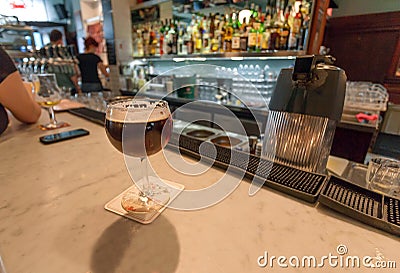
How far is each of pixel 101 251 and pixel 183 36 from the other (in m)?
2.68

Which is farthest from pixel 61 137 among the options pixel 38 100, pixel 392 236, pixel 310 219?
pixel 392 236

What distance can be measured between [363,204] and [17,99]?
131 centimetres

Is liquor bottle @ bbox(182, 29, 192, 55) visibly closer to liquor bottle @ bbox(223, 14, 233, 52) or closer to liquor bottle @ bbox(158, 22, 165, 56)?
liquor bottle @ bbox(158, 22, 165, 56)

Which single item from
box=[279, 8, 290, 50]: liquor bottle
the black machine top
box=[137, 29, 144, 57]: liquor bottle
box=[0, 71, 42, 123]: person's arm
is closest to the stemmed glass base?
the black machine top

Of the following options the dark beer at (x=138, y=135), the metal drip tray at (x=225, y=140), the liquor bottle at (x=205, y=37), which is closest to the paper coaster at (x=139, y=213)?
the dark beer at (x=138, y=135)

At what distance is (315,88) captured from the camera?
63cm

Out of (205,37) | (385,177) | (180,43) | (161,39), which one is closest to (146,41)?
(161,39)

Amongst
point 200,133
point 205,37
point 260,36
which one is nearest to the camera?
point 200,133

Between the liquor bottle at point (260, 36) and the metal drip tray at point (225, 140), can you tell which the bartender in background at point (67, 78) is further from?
the metal drip tray at point (225, 140)

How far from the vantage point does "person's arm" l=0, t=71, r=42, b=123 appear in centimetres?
90

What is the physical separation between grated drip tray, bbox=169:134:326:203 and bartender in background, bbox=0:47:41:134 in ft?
2.60

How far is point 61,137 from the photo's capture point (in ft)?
2.81

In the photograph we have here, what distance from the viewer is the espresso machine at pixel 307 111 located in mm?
611

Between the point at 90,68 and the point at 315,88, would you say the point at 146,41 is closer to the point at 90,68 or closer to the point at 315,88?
the point at 90,68
